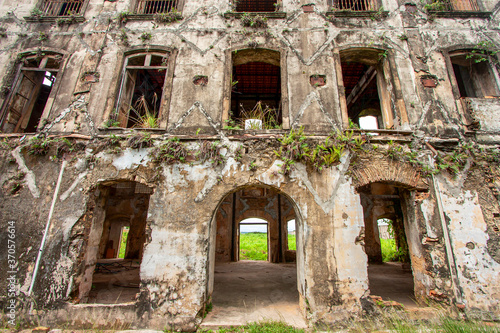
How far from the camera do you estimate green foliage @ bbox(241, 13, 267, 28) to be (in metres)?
6.57

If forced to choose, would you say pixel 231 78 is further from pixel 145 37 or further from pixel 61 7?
pixel 61 7

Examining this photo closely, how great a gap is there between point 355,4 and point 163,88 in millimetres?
6620

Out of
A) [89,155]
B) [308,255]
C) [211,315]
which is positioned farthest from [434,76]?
[89,155]

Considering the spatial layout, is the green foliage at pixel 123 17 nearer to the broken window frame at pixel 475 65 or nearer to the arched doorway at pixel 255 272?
the arched doorway at pixel 255 272

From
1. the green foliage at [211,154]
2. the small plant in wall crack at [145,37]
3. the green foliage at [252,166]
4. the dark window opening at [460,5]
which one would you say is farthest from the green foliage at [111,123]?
the dark window opening at [460,5]

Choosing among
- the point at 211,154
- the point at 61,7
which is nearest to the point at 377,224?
the point at 211,154

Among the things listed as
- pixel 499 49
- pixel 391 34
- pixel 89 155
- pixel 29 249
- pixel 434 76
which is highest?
pixel 391 34

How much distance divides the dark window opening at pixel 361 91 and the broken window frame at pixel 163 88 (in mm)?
5355

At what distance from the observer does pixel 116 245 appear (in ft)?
44.5

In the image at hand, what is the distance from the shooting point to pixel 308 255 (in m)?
4.74

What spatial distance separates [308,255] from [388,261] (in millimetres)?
10039

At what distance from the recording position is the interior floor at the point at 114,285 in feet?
17.7

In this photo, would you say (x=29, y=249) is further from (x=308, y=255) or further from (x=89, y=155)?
(x=308, y=255)

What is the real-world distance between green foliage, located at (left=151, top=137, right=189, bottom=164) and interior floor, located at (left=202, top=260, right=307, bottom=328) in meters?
3.29
